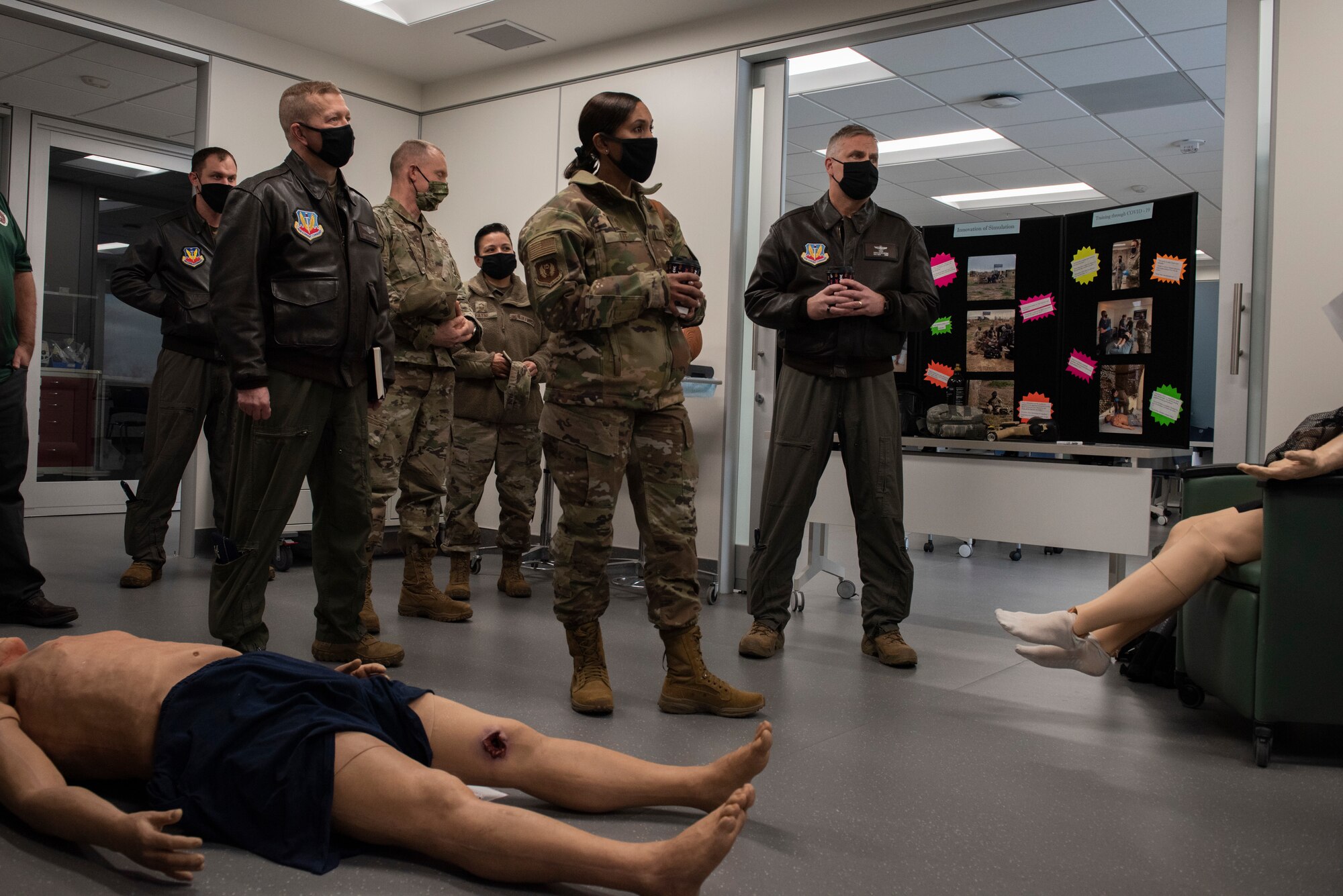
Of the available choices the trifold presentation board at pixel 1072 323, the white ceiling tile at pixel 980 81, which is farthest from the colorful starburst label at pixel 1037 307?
the white ceiling tile at pixel 980 81

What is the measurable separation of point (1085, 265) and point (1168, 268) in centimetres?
49

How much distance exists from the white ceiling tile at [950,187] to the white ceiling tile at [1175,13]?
3.68 m

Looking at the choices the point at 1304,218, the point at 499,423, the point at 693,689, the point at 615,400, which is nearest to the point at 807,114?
the point at 499,423

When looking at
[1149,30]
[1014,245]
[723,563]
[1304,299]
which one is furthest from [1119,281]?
[723,563]

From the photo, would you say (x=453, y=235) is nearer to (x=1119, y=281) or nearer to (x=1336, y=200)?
(x=1119, y=281)

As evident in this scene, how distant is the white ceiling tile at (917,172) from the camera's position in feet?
27.7

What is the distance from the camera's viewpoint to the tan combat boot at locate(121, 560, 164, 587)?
4.03 meters

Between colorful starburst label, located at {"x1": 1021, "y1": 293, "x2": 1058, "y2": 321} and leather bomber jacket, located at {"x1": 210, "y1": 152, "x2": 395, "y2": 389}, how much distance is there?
337 centimetres

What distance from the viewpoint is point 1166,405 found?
166 inches

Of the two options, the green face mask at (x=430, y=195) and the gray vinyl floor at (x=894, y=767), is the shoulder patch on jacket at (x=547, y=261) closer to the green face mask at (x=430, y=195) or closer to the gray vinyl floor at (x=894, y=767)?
the gray vinyl floor at (x=894, y=767)

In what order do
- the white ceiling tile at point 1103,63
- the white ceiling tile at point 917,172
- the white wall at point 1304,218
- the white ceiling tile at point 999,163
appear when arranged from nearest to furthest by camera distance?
1. the white wall at point 1304,218
2. the white ceiling tile at point 1103,63
3. the white ceiling tile at point 999,163
4. the white ceiling tile at point 917,172

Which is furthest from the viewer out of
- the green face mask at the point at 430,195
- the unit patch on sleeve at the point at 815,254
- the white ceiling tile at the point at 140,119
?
the white ceiling tile at the point at 140,119

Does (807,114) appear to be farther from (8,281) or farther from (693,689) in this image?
(693,689)

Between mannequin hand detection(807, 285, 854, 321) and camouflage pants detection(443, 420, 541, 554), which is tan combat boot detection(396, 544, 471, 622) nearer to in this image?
camouflage pants detection(443, 420, 541, 554)
